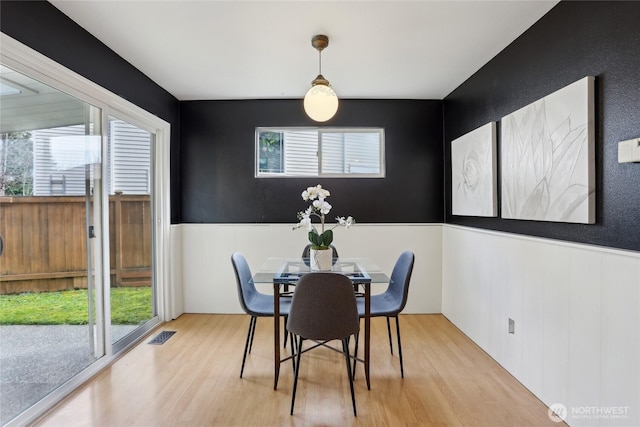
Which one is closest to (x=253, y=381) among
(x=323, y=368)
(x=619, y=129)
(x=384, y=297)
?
(x=323, y=368)

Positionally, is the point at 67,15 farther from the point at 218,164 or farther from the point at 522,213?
the point at 522,213

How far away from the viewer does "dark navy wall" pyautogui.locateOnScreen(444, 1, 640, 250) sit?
158 centimetres

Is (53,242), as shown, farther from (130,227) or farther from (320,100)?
(320,100)

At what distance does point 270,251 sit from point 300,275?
5.22 ft

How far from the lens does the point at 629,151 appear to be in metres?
1.52

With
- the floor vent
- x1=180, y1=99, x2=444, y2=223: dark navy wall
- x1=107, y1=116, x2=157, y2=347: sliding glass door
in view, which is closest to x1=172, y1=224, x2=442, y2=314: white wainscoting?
x1=180, y1=99, x2=444, y2=223: dark navy wall

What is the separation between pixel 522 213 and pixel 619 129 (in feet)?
2.69

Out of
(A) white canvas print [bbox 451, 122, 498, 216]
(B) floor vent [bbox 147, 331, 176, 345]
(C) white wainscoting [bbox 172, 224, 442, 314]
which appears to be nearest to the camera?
(A) white canvas print [bbox 451, 122, 498, 216]

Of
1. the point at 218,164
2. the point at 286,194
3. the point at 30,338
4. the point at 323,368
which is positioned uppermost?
the point at 218,164

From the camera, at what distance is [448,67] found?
118 inches

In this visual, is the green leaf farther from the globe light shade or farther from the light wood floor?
the light wood floor

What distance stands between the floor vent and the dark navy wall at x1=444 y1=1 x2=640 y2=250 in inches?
125

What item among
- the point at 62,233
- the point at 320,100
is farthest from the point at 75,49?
the point at 320,100

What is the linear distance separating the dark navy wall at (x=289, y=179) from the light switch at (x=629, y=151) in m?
2.36
